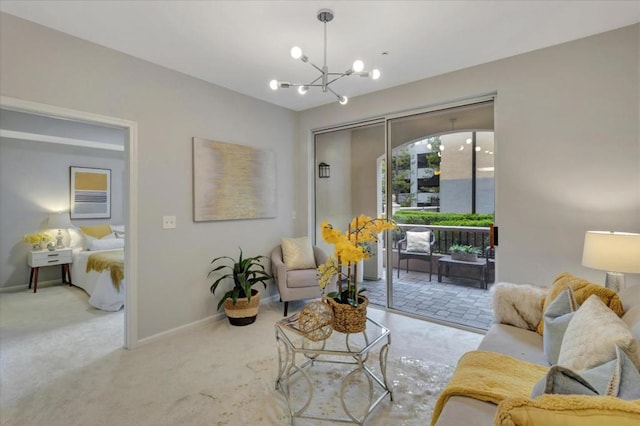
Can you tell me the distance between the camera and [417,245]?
3742mm

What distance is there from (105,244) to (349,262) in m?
4.95

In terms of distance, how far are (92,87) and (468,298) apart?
4286 millimetres

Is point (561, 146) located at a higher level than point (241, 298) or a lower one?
higher

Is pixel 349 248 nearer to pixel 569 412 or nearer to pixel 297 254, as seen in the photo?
pixel 569 412

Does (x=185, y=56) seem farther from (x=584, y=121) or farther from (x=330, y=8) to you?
(x=584, y=121)

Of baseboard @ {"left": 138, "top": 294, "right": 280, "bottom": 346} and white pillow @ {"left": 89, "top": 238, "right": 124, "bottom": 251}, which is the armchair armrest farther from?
white pillow @ {"left": 89, "top": 238, "right": 124, "bottom": 251}

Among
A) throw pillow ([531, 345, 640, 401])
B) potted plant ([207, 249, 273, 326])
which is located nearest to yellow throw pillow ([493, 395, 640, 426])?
throw pillow ([531, 345, 640, 401])

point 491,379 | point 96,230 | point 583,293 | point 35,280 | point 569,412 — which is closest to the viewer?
point 569,412

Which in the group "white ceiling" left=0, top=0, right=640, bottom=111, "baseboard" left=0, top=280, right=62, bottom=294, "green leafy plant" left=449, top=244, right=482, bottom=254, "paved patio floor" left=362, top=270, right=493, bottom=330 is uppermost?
"white ceiling" left=0, top=0, right=640, bottom=111

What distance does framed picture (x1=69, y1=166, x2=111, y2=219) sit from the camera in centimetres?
527

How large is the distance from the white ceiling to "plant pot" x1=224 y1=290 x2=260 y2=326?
243cm

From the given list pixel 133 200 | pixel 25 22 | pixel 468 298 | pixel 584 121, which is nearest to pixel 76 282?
pixel 133 200

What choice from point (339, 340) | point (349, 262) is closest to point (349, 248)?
point (349, 262)

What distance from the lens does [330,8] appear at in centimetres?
211
